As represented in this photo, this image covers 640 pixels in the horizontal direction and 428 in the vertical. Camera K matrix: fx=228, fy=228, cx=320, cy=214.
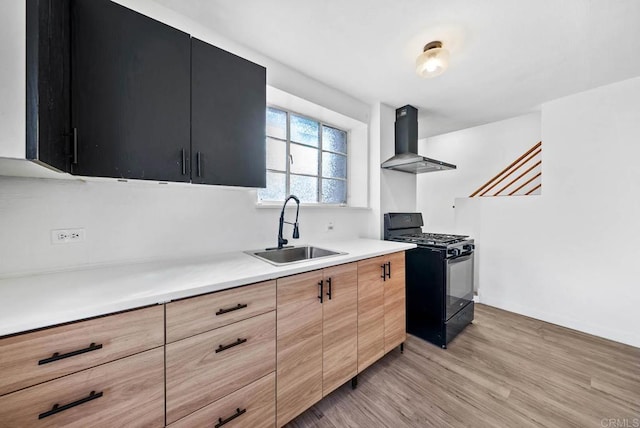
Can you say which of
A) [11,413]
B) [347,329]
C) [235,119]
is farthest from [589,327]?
[11,413]

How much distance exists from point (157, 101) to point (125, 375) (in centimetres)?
120

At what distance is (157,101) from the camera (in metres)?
1.14

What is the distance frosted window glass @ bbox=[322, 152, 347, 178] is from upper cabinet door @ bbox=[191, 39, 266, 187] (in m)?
1.27

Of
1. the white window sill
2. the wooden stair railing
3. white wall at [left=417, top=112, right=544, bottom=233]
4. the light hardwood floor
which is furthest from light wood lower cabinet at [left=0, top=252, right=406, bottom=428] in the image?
white wall at [left=417, top=112, right=544, bottom=233]

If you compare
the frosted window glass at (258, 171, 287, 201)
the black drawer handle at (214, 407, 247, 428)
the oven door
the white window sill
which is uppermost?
the frosted window glass at (258, 171, 287, 201)

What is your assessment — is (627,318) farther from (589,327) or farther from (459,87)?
(459,87)

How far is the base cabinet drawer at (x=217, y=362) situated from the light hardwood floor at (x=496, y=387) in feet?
2.00

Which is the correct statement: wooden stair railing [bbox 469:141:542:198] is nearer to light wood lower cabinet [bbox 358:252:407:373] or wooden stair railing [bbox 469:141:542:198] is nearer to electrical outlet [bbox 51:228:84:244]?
light wood lower cabinet [bbox 358:252:407:373]

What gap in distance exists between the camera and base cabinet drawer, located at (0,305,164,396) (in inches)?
26.2

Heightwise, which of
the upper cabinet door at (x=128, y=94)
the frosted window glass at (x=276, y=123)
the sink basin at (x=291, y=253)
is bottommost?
the sink basin at (x=291, y=253)

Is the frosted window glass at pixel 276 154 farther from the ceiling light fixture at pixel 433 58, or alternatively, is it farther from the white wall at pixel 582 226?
the white wall at pixel 582 226

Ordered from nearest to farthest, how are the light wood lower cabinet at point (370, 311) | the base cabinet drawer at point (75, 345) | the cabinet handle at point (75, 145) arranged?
the base cabinet drawer at point (75, 345), the cabinet handle at point (75, 145), the light wood lower cabinet at point (370, 311)

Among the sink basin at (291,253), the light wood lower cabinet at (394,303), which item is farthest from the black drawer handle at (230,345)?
the light wood lower cabinet at (394,303)

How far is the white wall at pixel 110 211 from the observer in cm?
74
